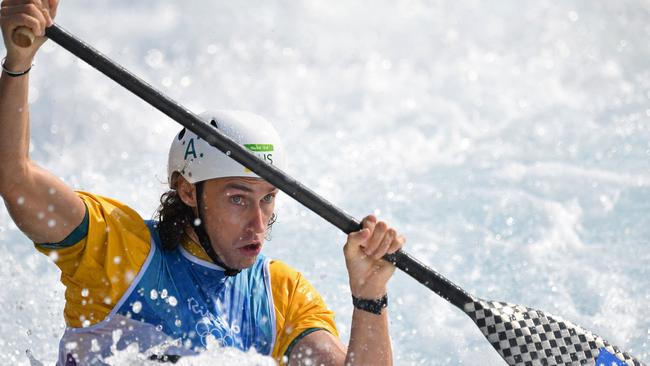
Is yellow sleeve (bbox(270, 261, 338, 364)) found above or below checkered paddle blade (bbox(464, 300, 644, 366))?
below

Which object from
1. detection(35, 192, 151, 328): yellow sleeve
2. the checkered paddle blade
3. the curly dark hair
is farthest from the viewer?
the checkered paddle blade

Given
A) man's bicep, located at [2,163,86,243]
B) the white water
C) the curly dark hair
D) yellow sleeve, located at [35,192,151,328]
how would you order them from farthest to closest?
the white water
the curly dark hair
yellow sleeve, located at [35,192,151,328]
man's bicep, located at [2,163,86,243]

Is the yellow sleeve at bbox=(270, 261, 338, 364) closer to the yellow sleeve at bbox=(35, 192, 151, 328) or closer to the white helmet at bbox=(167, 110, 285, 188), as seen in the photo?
the white helmet at bbox=(167, 110, 285, 188)

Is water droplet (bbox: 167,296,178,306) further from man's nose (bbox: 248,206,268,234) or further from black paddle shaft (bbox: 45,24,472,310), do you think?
black paddle shaft (bbox: 45,24,472,310)

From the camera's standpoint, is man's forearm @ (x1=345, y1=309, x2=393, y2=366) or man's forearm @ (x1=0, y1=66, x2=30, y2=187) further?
man's forearm @ (x1=345, y1=309, x2=393, y2=366)

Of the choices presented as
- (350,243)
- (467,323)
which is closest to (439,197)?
(467,323)

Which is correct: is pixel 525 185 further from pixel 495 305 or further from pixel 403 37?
pixel 495 305

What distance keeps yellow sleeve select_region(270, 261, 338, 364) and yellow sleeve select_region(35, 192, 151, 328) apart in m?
0.62

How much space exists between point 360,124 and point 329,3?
2.46 metres

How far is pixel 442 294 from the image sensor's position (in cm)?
379

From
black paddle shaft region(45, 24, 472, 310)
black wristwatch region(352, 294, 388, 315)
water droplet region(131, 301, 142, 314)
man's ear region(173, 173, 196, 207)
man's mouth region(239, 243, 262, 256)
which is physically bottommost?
water droplet region(131, 301, 142, 314)

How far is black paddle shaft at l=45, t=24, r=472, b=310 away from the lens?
3.27m

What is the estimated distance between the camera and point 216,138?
3451mm

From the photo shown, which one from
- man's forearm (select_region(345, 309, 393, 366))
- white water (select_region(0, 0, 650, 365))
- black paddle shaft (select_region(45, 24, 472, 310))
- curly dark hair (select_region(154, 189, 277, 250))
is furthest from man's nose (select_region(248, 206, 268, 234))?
white water (select_region(0, 0, 650, 365))
